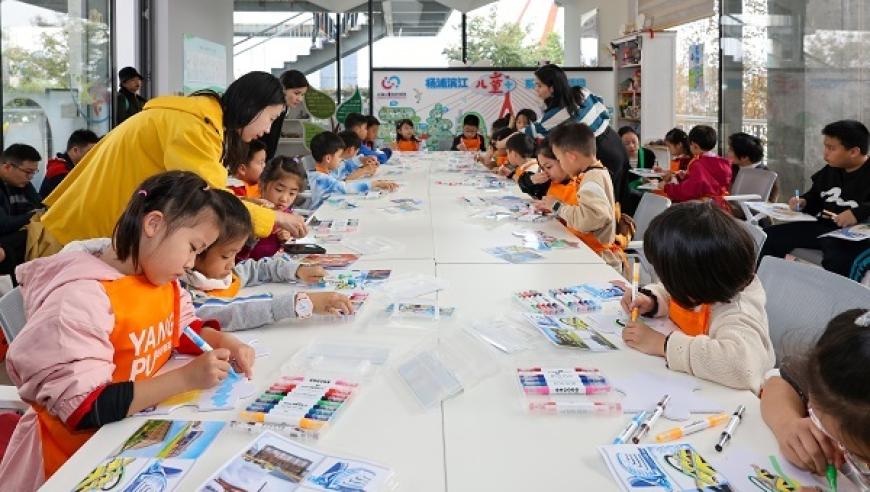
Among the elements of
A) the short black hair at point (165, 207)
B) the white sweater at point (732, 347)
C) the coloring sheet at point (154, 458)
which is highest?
the short black hair at point (165, 207)

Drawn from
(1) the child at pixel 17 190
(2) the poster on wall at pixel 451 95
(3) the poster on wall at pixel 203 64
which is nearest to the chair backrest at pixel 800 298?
(1) the child at pixel 17 190

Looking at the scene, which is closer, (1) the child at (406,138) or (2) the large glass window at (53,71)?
(2) the large glass window at (53,71)

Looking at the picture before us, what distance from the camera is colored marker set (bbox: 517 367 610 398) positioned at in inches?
50.0

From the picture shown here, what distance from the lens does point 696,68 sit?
7.92 m

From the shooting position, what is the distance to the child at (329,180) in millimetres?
4422

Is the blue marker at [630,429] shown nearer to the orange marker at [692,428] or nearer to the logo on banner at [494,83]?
the orange marker at [692,428]

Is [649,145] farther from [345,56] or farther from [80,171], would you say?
[80,171]

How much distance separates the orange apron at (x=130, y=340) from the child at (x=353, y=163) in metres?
3.64

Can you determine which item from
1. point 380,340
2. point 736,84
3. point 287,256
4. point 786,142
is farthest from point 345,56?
point 380,340

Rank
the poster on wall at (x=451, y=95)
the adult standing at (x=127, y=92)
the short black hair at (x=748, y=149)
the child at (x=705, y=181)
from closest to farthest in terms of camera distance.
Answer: the child at (x=705, y=181) < the short black hair at (x=748, y=149) < the adult standing at (x=127, y=92) < the poster on wall at (x=451, y=95)

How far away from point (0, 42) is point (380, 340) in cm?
507

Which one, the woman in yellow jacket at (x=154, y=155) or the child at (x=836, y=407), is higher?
the woman in yellow jacket at (x=154, y=155)

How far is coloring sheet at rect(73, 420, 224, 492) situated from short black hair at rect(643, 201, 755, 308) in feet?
3.05

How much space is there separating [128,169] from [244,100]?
0.39 metres
